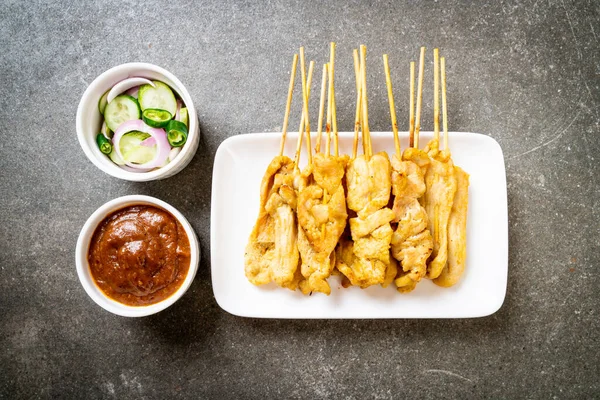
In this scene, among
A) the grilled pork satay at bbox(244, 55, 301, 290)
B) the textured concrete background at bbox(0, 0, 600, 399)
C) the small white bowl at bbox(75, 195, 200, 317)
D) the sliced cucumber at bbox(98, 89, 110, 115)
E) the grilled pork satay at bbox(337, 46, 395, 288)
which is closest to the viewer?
the grilled pork satay at bbox(337, 46, 395, 288)

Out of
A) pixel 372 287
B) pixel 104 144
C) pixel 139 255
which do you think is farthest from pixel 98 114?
pixel 372 287

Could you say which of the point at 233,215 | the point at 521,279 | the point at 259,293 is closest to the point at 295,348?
the point at 259,293

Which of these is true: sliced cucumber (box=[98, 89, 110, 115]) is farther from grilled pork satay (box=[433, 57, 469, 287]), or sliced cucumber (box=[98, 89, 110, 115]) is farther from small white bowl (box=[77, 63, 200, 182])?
grilled pork satay (box=[433, 57, 469, 287])

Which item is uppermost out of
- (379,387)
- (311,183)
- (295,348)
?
(311,183)

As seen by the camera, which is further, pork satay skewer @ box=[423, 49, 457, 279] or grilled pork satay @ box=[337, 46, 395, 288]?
pork satay skewer @ box=[423, 49, 457, 279]

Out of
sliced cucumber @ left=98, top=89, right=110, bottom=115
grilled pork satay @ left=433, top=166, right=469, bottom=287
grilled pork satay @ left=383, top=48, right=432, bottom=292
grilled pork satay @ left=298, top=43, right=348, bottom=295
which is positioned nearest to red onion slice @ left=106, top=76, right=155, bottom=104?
sliced cucumber @ left=98, top=89, right=110, bottom=115

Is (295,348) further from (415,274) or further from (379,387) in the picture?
(415,274)
